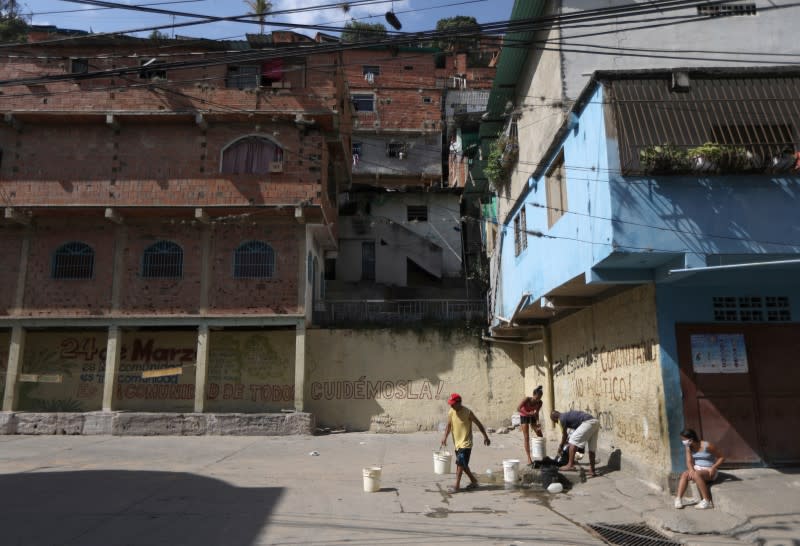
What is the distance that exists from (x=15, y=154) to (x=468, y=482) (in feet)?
59.5

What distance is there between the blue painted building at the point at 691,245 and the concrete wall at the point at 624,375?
45 mm

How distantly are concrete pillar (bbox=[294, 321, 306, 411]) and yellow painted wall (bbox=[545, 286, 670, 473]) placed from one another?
819 centimetres

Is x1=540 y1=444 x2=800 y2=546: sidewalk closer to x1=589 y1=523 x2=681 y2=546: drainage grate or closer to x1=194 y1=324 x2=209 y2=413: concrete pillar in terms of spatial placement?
x1=589 y1=523 x2=681 y2=546: drainage grate

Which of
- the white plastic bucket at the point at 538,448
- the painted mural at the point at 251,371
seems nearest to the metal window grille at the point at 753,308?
the white plastic bucket at the point at 538,448

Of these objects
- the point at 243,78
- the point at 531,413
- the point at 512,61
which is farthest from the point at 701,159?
the point at 243,78

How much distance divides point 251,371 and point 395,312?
17.2 feet

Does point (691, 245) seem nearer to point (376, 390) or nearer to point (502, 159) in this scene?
point (502, 159)

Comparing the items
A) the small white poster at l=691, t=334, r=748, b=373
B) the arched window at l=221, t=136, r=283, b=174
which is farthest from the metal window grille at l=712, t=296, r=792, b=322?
the arched window at l=221, t=136, r=283, b=174

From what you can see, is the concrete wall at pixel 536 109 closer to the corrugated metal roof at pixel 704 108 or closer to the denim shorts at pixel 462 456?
the corrugated metal roof at pixel 704 108

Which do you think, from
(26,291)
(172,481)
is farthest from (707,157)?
(26,291)

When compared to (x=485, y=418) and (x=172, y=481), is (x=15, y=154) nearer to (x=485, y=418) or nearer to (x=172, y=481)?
(x=172, y=481)

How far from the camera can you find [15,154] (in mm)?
19328

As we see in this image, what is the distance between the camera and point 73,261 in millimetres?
19375

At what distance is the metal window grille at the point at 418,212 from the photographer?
1107 inches
